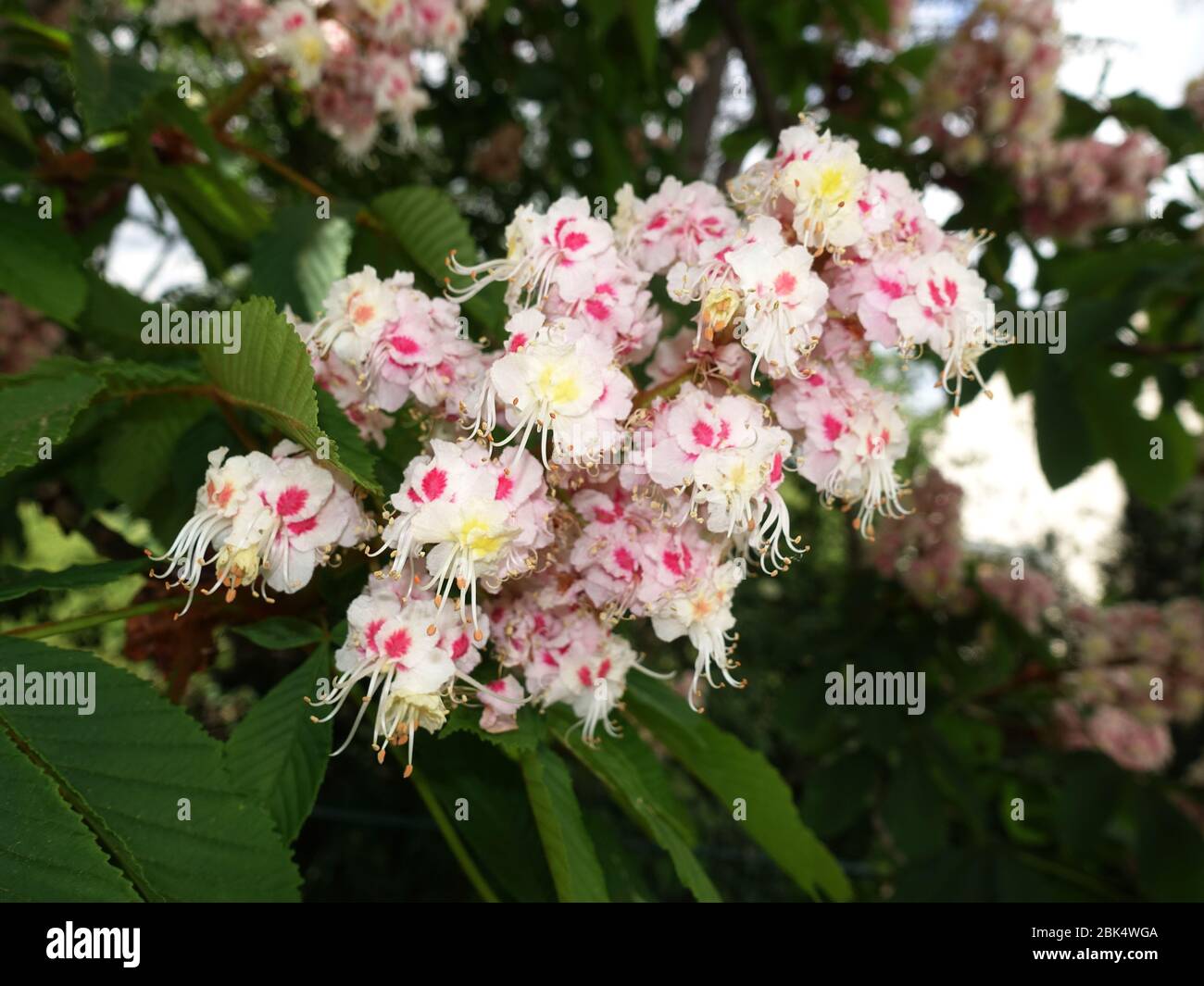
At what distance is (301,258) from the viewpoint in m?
1.14

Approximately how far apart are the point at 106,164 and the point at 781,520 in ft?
3.86

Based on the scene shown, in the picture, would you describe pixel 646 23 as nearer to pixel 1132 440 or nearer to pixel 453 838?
pixel 1132 440

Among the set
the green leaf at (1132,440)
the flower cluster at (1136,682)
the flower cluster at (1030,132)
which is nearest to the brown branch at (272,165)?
the green leaf at (1132,440)

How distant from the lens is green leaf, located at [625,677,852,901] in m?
0.94

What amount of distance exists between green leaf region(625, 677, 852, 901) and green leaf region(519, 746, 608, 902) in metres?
0.15

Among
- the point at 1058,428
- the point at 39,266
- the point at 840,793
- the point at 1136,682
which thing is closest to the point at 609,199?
the point at 1058,428

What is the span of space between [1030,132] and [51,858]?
2179mm

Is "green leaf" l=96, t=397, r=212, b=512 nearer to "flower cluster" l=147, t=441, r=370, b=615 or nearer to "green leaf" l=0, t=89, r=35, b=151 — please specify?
"flower cluster" l=147, t=441, r=370, b=615

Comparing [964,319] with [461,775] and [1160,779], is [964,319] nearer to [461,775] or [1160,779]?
[461,775]

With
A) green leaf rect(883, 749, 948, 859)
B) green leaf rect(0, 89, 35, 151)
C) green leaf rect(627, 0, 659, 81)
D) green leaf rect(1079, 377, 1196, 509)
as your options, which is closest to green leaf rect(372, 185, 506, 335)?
green leaf rect(0, 89, 35, 151)

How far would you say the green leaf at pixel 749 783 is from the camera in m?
0.94

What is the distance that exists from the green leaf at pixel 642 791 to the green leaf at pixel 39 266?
0.75 meters

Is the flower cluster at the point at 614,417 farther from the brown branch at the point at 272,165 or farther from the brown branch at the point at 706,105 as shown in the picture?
the brown branch at the point at 706,105
